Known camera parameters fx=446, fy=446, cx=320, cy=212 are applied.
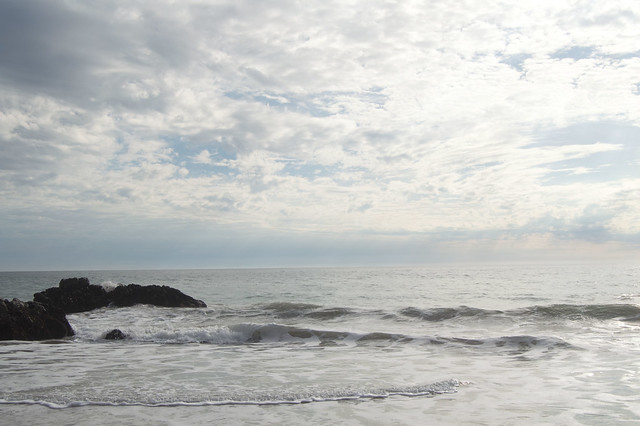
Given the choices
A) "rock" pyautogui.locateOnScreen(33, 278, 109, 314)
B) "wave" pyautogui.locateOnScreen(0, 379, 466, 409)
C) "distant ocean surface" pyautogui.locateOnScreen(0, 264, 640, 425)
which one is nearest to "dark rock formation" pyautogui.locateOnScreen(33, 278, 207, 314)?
"rock" pyautogui.locateOnScreen(33, 278, 109, 314)

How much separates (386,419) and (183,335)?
35.5 feet

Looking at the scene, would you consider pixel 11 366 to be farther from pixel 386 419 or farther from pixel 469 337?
pixel 469 337

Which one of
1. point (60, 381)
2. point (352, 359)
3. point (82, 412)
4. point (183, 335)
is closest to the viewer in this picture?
point (82, 412)

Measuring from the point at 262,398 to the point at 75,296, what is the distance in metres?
21.9

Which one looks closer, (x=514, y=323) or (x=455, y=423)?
(x=455, y=423)

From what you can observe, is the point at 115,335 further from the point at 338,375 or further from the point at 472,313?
the point at 472,313

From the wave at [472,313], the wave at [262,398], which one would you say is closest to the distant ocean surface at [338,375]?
the wave at [262,398]

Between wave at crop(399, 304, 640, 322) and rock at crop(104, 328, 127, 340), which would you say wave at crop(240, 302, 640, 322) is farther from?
rock at crop(104, 328, 127, 340)

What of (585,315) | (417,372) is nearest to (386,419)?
(417,372)

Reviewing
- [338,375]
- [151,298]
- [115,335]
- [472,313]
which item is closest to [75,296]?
[151,298]

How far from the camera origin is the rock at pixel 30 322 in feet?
47.5

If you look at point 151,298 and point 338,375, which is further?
point 151,298

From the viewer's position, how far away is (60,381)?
335 inches

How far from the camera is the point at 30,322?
1487 centimetres
